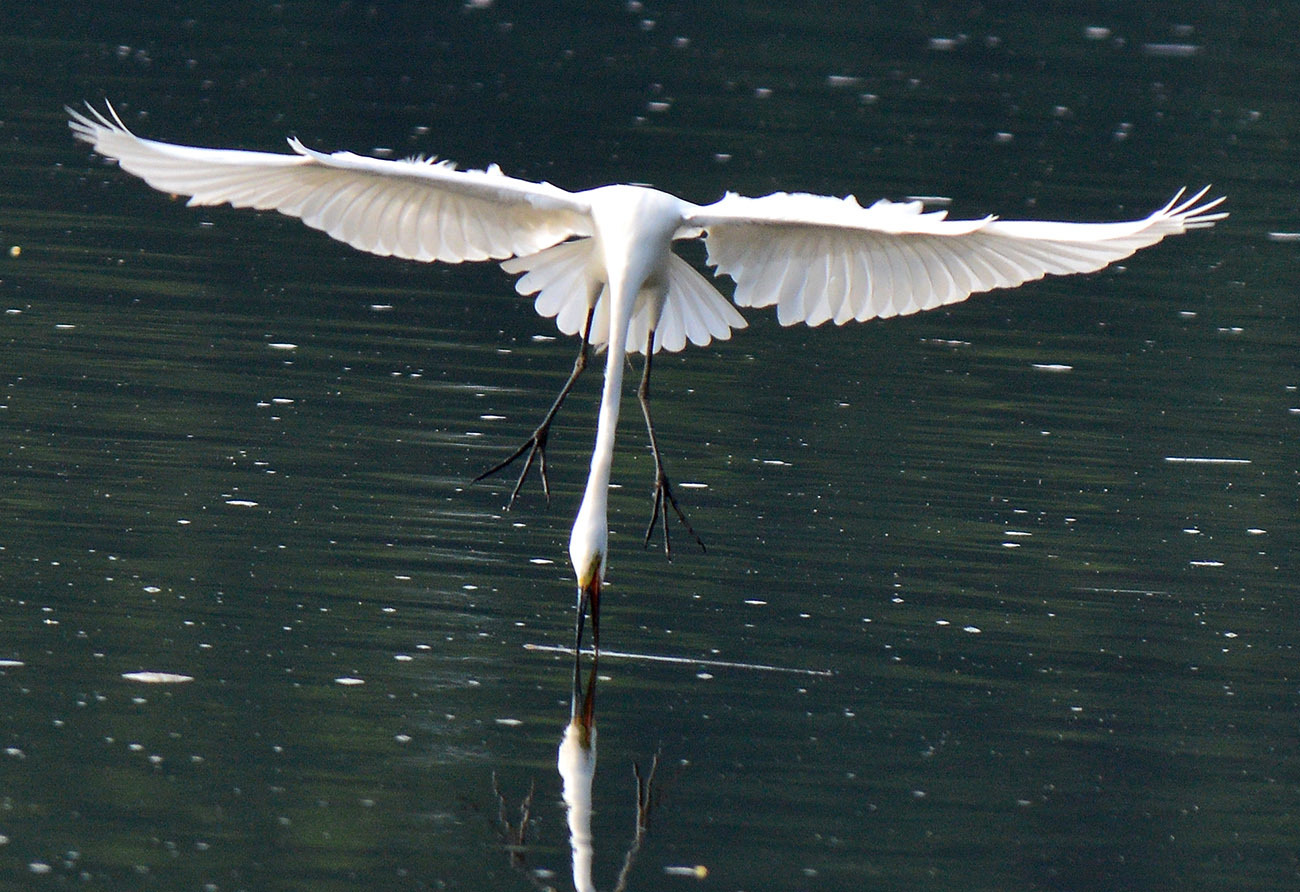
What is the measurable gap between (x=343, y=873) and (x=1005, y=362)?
23.1ft

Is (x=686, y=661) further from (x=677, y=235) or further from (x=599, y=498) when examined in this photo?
(x=677, y=235)

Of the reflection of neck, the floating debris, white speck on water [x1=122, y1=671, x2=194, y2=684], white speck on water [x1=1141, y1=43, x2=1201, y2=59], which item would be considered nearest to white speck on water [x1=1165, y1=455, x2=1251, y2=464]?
the floating debris

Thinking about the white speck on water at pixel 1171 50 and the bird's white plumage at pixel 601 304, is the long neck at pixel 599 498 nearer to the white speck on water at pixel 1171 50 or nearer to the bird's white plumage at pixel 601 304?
the bird's white plumage at pixel 601 304

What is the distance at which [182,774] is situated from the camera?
5.48 metres

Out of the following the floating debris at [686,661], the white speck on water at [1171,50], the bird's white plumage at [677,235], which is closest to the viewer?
the floating debris at [686,661]

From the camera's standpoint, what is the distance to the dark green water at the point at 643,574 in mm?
5383

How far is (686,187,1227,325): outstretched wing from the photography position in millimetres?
6852

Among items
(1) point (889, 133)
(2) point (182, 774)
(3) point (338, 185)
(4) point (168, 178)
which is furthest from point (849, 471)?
(1) point (889, 133)

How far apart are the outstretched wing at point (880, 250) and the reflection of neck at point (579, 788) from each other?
1939 mm

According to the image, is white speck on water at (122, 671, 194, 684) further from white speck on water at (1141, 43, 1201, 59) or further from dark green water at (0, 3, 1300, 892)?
white speck on water at (1141, 43, 1201, 59)

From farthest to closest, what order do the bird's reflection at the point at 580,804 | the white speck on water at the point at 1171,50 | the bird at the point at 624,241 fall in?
the white speck on water at the point at 1171,50
the bird at the point at 624,241
the bird's reflection at the point at 580,804

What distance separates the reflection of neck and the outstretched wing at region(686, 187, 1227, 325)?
1.94 meters

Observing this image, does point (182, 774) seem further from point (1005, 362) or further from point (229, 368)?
point (1005, 362)

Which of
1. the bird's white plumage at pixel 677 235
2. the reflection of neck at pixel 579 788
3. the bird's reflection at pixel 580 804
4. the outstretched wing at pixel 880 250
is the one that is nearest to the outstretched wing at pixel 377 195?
the bird's white plumage at pixel 677 235
